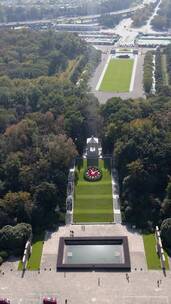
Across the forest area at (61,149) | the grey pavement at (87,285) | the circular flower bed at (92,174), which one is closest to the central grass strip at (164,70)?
the forest area at (61,149)

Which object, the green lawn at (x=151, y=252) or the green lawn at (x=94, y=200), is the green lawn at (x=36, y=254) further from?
the green lawn at (x=151, y=252)

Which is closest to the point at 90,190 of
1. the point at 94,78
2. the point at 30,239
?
the point at 30,239

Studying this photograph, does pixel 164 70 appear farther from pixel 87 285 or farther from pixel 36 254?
pixel 87 285

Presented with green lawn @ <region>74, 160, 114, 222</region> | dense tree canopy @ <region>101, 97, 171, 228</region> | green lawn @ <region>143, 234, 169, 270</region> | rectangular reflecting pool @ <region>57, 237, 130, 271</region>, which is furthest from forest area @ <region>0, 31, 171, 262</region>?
rectangular reflecting pool @ <region>57, 237, 130, 271</region>

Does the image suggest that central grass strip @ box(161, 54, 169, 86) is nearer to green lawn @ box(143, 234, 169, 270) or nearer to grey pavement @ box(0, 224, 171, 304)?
green lawn @ box(143, 234, 169, 270)

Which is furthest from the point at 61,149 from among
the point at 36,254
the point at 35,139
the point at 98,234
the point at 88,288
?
the point at 88,288

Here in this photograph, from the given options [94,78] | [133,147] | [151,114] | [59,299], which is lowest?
[59,299]

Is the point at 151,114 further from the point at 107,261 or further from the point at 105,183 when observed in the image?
the point at 107,261
